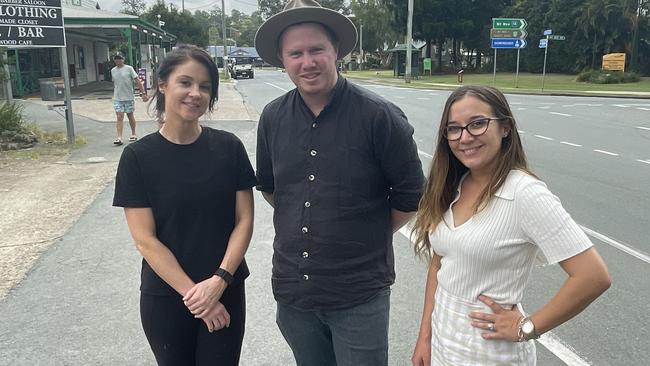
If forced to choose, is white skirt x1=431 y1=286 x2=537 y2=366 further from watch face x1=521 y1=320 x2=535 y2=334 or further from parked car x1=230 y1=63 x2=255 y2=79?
parked car x1=230 y1=63 x2=255 y2=79

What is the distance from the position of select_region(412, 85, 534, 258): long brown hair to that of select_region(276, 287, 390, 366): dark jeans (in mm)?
317

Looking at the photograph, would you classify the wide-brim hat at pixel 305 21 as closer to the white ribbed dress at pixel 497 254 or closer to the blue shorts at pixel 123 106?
the white ribbed dress at pixel 497 254

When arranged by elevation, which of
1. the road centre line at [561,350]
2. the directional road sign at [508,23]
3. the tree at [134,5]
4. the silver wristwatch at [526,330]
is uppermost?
the tree at [134,5]

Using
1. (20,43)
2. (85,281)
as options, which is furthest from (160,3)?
(85,281)

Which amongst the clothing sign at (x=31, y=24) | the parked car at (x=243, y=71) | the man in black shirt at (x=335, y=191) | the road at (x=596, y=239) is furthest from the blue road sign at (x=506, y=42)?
the man in black shirt at (x=335, y=191)

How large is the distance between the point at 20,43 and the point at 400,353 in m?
11.2

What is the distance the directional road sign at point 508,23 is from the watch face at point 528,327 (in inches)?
1391

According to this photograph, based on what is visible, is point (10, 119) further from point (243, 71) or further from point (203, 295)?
point (243, 71)

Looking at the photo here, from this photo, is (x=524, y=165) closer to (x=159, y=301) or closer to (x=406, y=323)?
(x=159, y=301)

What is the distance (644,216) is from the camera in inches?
248

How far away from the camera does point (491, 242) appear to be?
1.78 metres

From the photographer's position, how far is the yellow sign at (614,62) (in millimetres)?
36062

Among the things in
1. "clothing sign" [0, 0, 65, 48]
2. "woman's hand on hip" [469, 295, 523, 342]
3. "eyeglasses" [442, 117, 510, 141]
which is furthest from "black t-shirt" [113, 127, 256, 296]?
"clothing sign" [0, 0, 65, 48]

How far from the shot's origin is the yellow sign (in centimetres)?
3606
